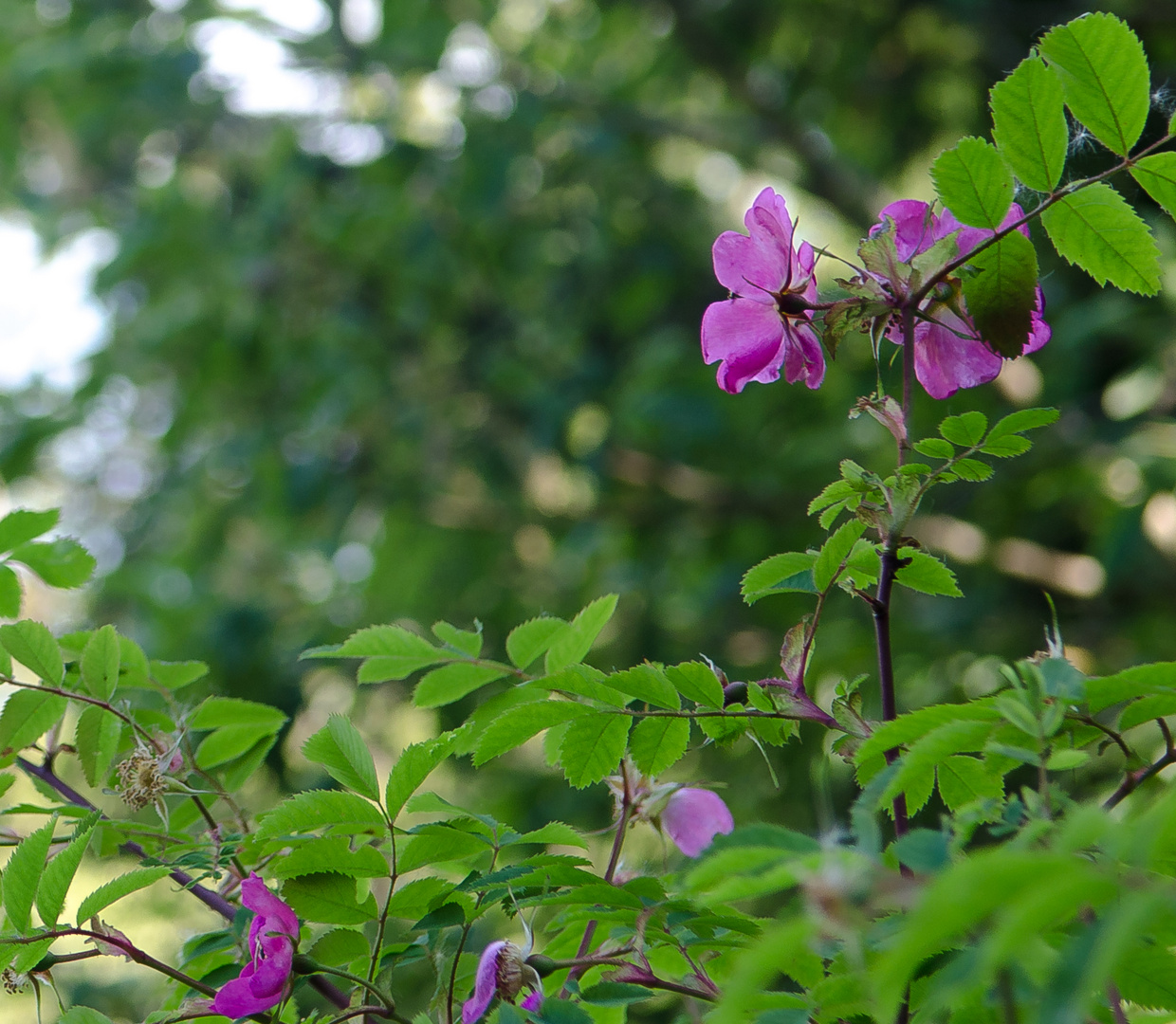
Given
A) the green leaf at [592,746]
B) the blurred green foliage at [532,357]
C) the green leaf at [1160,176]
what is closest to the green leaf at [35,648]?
the green leaf at [592,746]

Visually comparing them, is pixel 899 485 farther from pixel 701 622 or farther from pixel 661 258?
pixel 661 258

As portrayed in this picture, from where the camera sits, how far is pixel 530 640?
74 centimetres

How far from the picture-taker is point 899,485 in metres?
0.53

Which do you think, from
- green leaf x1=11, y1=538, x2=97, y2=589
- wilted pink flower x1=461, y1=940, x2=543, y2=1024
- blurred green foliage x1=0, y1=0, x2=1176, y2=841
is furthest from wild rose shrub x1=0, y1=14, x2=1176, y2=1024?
blurred green foliage x1=0, y1=0, x2=1176, y2=841

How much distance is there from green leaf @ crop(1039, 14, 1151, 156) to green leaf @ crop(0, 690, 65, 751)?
677mm

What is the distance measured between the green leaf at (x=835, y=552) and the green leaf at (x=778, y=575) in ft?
0.04

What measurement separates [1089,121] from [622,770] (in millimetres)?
445

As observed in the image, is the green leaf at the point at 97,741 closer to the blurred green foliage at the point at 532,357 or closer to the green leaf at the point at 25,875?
the green leaf at the point at 25,875

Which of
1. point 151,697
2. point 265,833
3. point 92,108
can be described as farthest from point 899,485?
point 92,108

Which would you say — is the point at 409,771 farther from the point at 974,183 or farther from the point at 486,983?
the point at 974,183

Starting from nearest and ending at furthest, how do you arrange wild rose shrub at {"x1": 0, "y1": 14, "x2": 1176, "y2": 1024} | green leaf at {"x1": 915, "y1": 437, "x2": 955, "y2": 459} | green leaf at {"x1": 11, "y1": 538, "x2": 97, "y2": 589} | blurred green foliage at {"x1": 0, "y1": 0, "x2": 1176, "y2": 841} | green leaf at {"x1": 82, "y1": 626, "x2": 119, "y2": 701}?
wild rose shrub at {"x1": 0, "y1": 14, "x2": 1176, "y2": 1024}
green leaf at {"x1": 915, "y1": 437, "x2": 955, "y2": 459}
green leaf at {"x1": 82, "y1": 626, "x2": 119, "y2": 701}
green leaf at {"x1": 11, "y1": 538, "x2": 97, "y2": 589}
blurred green foliage at {"x1": 0, "y1": 0, "x2": 1176, "y2": 841}

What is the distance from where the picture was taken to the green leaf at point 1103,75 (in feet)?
1.85

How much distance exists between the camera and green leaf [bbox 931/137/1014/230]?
0.56 metres

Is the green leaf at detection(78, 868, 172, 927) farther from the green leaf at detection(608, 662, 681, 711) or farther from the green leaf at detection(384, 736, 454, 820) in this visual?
the green leaf at detection(608, 662, 681, 711)
